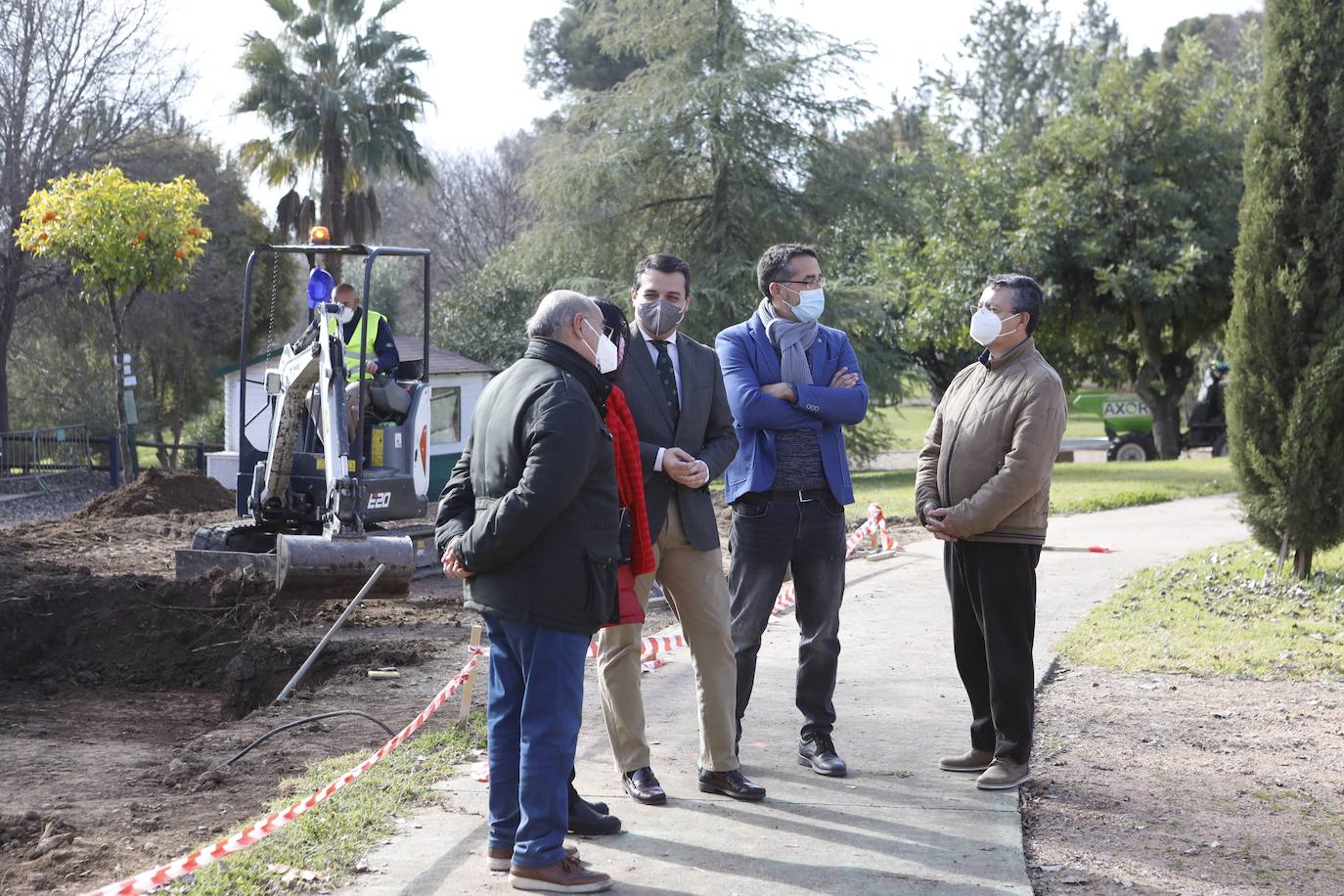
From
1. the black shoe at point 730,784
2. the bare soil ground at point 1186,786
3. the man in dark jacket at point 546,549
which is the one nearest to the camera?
the man in dark jacket at point 546,549

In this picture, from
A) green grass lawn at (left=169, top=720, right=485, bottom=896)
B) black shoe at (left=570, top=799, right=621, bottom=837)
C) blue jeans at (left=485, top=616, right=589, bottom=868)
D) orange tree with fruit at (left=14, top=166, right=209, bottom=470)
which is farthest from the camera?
orange tree with fruit at (left=14, top=166, right=209, bottom=470)

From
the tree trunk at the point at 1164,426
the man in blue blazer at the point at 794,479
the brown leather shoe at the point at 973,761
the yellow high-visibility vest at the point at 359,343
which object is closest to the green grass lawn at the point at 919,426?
the tree trunk at the point at 1164,426

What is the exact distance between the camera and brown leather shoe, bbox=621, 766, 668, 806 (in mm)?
5051

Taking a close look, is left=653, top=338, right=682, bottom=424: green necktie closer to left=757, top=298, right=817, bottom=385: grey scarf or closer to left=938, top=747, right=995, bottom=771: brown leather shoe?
left=757, top=298, right=817, bottom=385: grey scarf

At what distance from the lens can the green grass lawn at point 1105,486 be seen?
1756 centimetres

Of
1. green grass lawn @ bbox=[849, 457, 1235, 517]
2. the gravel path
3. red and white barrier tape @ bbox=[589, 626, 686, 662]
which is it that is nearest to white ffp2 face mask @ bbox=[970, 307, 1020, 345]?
red and white barrier tape @ bbox=[589, 626, 686, 662]

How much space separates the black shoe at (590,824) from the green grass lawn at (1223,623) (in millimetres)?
4163

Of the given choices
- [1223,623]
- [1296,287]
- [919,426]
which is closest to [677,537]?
[1223,623]

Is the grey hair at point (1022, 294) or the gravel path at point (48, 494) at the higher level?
the grey hair at point (1022, 294)

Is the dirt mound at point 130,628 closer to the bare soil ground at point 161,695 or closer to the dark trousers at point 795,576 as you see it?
the bare soil ground at point 161,695

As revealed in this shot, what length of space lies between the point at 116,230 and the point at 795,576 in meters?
18.2

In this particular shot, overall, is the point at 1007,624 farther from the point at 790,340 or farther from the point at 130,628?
the point at 130,628

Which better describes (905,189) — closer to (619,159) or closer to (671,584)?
(619,159)

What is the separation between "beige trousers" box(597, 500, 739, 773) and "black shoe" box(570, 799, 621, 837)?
39 centimetres
